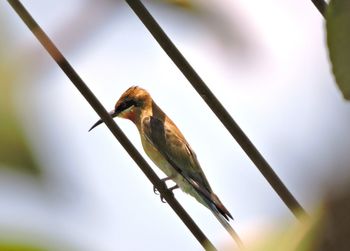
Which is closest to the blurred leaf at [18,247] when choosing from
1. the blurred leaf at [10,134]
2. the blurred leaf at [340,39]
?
the blurred leaf at [10,134]

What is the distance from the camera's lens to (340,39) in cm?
26

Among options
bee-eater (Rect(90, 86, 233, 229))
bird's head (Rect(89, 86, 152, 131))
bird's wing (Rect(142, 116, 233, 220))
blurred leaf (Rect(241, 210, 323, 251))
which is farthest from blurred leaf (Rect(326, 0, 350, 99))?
bird's head (Rect(89, 86, 152, 131))

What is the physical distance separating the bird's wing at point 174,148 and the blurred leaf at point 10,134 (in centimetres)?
444

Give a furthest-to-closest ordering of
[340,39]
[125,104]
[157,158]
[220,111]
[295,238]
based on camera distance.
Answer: [125,104] → [157,158] → [220,111] → [340,39] → [295,238]

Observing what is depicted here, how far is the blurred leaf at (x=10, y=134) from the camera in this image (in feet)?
0.77

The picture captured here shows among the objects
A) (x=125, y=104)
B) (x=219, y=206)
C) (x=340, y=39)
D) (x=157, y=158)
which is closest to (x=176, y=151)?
(x=157, y=158)

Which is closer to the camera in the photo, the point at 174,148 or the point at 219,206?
the point at 219,206

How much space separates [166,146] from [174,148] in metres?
0.09

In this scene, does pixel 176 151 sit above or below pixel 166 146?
below

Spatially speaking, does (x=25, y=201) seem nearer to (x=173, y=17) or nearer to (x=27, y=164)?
(x=27, y=164)

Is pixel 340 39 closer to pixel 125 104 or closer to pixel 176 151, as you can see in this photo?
pixel 176 151

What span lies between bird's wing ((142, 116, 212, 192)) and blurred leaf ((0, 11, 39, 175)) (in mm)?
4438

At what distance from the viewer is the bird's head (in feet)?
18.4

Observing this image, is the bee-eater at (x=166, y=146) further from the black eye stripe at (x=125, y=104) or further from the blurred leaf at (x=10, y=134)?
the blurred leaf at (x=10, y=134)
